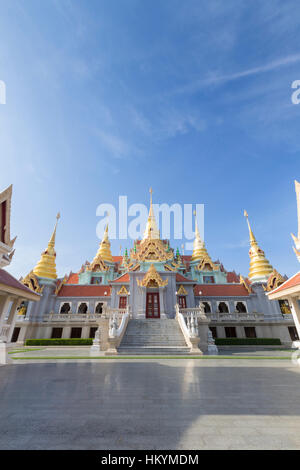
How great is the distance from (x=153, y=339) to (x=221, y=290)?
55.6 ft

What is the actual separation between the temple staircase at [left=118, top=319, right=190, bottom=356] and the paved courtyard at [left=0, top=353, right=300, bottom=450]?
784 cm

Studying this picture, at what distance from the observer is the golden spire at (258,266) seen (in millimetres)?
28438

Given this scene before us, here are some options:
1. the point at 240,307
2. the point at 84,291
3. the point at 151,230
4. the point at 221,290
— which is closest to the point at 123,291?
the point at 84,291

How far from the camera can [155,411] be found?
372 cm

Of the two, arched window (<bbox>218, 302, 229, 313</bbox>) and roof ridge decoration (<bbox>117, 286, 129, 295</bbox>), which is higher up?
roof ridge decoration (<bbox>117, 286, 129, 295</bbox>)

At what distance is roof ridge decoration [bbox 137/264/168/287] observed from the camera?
936 inches

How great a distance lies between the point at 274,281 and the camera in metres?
26.7

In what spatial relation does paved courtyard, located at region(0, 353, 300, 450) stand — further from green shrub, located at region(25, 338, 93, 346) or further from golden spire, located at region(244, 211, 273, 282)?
golden spire, located at region(244, 211, 273, 282)

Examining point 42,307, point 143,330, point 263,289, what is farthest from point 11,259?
point 263,289

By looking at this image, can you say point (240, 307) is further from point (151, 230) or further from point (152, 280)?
point (151, 230)

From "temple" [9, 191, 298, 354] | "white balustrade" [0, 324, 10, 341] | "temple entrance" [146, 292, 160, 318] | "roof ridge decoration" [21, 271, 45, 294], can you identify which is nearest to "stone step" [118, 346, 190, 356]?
"temple" [9, 191, 298, 354]

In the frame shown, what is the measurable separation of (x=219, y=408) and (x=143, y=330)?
1479cm
